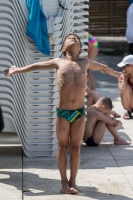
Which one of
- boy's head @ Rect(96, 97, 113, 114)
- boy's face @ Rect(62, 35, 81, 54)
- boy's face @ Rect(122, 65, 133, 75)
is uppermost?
boy's face @ Rect(62, 35, 81, 54)

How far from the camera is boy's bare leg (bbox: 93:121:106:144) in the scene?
782 cm

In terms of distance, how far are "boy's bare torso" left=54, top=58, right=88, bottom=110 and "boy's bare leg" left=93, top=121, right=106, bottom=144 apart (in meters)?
2.12

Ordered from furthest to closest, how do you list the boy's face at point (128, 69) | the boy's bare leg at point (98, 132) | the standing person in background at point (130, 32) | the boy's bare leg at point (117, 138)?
the standing person in background at point (130, 32), the boy's face at point (128, 69), the boy's bare leg at point (117, 138), the boy's bare leg at point (98, 132)

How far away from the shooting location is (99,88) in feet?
42.1

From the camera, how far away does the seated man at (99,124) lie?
782 cm

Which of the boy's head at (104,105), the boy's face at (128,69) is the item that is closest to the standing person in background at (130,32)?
the boy's face at (128,69)

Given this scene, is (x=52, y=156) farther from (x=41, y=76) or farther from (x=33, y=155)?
(x=41, y=76)

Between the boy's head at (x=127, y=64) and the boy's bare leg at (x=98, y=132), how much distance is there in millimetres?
1556

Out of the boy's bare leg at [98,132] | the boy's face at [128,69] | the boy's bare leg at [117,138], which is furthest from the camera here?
the boy's face at [128,69]

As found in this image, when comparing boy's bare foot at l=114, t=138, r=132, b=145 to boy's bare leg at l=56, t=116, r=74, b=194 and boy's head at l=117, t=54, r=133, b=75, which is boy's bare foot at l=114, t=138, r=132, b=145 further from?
boy's bare leg at l=56, t=116, r=74, b=194

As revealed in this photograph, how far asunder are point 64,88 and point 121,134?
3.14 meters

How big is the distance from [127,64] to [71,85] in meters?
3.64

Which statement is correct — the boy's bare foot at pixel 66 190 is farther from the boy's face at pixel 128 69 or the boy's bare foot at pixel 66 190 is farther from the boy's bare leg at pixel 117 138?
the boy's face at pixel 128 69

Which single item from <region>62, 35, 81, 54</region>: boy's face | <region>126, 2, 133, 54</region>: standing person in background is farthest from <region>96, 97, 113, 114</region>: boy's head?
<region>126, 2, 133, 54</region>: standing person in background
